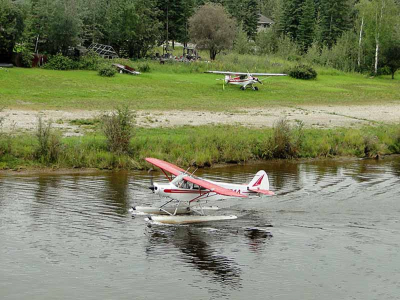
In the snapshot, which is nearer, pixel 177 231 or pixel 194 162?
pixel 177 231

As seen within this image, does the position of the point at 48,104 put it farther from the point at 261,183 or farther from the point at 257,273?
the point at 257,273

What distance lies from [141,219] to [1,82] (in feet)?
93.9

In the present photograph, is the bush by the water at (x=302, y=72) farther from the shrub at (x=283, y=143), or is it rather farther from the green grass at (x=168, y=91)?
the shrub at (x=283, y=143)

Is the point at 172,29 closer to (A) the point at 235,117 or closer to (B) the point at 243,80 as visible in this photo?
(B) the point at 243,80

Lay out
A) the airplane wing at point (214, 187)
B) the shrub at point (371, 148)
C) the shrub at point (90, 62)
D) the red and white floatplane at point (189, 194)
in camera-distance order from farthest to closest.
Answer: the shrub at point (90, 62), the shrub at point (371, 148), the red and white floatplane at point (189, 194), the airplane wing at point (214, 187)

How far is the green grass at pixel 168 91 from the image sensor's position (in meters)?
38.8

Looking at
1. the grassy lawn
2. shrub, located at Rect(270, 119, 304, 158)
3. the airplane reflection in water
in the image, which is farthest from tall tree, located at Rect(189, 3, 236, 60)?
the airplane reflection in water

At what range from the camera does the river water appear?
44.6 feet

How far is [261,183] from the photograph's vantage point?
1867 centimetres

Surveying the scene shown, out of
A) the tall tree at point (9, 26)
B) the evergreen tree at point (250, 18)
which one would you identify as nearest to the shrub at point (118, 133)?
the tall tree at point (9, 26)

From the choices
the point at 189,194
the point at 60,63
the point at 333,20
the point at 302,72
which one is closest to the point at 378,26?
the point at 302,72

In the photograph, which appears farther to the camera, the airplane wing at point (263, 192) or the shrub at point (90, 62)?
the shrub at point (90, 62)

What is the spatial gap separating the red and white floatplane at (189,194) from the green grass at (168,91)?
19.1 meters

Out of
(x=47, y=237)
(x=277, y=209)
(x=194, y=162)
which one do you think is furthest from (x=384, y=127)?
(x=47, y=237)
